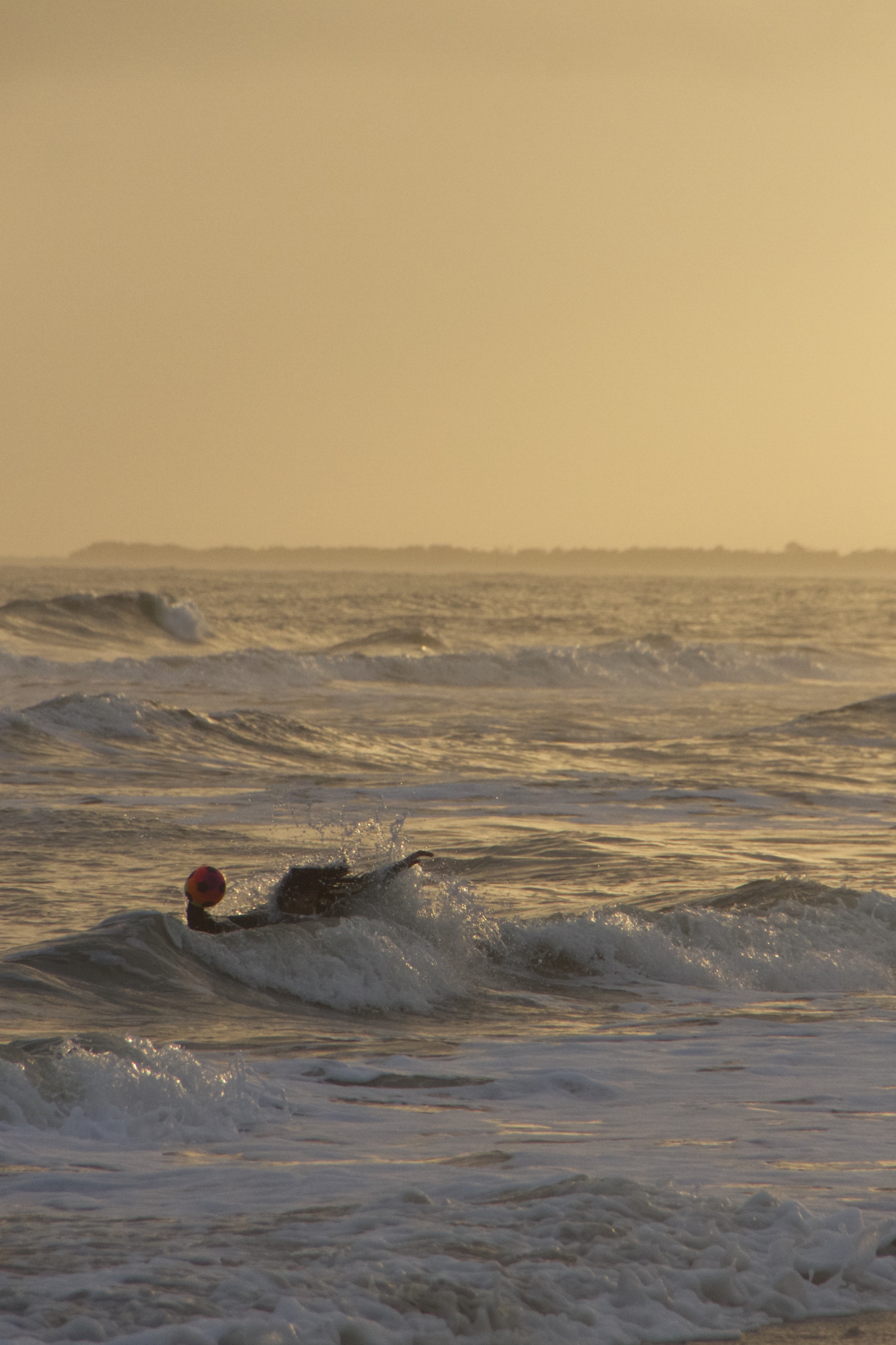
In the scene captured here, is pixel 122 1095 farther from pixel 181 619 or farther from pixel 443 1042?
pixel 181 619

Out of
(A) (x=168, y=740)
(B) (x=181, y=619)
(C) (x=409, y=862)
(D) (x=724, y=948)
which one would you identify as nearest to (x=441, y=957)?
(C) (x=409, y=862)

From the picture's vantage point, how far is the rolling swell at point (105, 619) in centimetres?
5019

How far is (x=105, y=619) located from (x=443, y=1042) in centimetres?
4716

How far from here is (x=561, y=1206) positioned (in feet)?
18.8

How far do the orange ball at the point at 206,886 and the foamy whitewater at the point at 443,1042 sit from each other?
0.45 m

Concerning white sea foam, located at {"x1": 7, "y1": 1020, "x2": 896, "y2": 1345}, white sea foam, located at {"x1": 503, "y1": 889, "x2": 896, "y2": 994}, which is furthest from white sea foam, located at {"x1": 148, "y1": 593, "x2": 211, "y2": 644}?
white sea foam, located at {"x1": 7, "y1": 1020, "x2": 896, "y2": 1345}

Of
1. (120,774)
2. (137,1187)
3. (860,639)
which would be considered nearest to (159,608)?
(860,639)

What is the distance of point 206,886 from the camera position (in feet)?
33.5

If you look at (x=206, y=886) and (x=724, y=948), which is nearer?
(x=206, y=886)

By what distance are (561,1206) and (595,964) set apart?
5357 mm

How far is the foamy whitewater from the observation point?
519 cm

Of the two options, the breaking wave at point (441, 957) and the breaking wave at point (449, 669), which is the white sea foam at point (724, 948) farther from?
the breaking wave at point (449, 669)

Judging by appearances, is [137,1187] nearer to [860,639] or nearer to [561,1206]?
[561,1206]

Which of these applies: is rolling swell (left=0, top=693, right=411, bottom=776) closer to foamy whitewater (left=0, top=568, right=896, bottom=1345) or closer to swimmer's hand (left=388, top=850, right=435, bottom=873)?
foamy whitewater (left=0, top=568, right=896, bottom=1345)
